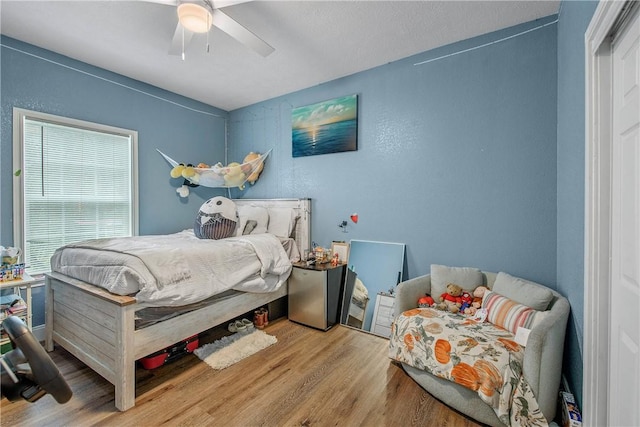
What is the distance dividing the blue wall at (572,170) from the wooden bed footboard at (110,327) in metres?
2.34

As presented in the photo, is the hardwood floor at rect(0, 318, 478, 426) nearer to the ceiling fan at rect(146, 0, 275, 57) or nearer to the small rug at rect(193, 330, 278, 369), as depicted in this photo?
the small rug at rect(193, 330, 278, 369)

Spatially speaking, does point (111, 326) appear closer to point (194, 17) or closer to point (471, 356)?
point (194, 17)

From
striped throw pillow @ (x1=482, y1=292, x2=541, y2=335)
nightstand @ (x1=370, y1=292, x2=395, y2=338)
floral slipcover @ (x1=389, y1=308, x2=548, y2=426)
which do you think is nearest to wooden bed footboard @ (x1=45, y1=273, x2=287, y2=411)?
nightstand @ (x1=370, y1=292, x2=395, y2=338)

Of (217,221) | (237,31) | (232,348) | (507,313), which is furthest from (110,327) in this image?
(507,313)

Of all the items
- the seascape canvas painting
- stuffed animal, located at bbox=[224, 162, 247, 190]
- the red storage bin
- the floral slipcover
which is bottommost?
the red storage bin

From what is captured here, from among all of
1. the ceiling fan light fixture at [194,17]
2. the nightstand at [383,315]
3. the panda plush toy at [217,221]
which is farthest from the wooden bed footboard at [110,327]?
the ceiling fan light fixture at [194,17]

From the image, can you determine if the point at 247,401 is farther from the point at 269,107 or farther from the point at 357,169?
the point at 269,107

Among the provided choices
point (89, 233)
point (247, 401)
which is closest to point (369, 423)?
point (247, 401)

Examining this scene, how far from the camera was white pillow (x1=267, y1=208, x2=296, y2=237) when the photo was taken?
338 centimetres

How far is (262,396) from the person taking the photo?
185 cm

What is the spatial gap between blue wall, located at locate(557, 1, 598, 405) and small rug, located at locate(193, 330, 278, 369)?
2135 millimetres

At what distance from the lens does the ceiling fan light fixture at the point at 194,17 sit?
5.76 feet

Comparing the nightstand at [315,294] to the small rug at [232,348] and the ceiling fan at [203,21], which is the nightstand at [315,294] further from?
the ceiling fan at [203,21]

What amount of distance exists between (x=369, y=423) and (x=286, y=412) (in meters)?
0.49
